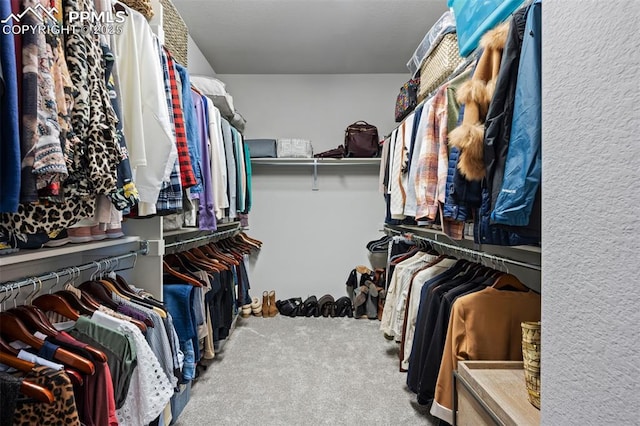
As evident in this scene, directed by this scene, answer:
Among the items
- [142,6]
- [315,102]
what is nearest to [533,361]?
[142,6]

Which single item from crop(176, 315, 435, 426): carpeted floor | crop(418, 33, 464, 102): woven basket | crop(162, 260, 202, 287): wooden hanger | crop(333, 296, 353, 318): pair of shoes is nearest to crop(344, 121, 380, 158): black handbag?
crop(418, 33, 464, 102): woven basket

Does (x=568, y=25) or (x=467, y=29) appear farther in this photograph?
(x=467, y=29)

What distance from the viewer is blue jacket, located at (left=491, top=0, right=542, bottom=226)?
91 centimetres

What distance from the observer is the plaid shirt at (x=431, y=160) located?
5.66 feet

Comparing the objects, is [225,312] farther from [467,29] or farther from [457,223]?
[467,29]

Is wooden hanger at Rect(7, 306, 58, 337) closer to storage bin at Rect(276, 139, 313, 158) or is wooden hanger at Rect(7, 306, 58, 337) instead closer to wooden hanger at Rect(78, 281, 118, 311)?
wooden hanger at Rect(78, 281, 118, 311)

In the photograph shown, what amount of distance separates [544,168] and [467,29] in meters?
1.12

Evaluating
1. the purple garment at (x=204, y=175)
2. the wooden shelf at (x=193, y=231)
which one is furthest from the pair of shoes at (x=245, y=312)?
the purple garment at (x=204, y=175)

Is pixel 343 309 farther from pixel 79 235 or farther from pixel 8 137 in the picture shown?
pixel 8 137

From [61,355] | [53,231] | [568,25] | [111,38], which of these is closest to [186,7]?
[111,38]

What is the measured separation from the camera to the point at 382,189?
10.1ft

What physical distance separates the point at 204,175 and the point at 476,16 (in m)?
1.48

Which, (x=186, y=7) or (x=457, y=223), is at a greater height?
(x=186, y=7)

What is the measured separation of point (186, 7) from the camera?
8.73 feet
